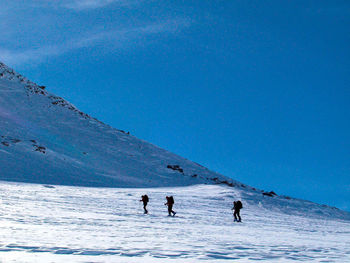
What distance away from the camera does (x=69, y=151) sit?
4647 cm

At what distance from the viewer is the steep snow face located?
38.1 metres

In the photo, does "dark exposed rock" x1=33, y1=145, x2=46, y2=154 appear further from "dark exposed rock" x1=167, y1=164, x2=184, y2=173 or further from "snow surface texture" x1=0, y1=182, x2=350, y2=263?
"snow surface texture" x1=0, y1=182, x2=350, y2=263

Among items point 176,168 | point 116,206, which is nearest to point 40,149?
point 176,168

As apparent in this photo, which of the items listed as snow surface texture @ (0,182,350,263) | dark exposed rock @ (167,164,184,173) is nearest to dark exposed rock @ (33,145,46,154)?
dark exposed rock @ (167,164,184,173)

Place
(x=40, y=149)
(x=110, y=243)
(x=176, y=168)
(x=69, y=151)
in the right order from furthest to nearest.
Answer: (x=176, y=168)
(x=69, y=151)
(x=40, y=149)
(x=110, y=243)

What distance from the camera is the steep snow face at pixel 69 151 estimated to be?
38062 millimetres

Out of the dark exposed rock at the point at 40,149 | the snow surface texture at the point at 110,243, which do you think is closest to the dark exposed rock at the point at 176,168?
the dark exposed rock at the point at 40,149

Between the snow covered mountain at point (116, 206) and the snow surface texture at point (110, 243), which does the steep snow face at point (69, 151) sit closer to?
the snow covered mountain at point (116, 206)

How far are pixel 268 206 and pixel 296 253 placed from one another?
949 inches

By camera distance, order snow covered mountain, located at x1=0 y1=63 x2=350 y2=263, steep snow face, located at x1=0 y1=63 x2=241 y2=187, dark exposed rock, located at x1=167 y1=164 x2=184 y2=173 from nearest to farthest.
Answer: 1. snow covered mountain, located at x1=0 y1=63 x2=350 y2=263
2. steep snow face, located at x1=0 y1=63 x2=241 y2=187
3. dark exposed rock, located at x1=167 y1=164 x2=184 y2=173

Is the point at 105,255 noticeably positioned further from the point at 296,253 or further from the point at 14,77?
the point at 14,77

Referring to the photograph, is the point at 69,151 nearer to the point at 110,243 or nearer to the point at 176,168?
the point at 176,168

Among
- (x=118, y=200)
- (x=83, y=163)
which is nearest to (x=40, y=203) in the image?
(x=118, y=200)

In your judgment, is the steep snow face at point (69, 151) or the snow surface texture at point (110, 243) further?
the steep snow face at point (69, 151)
